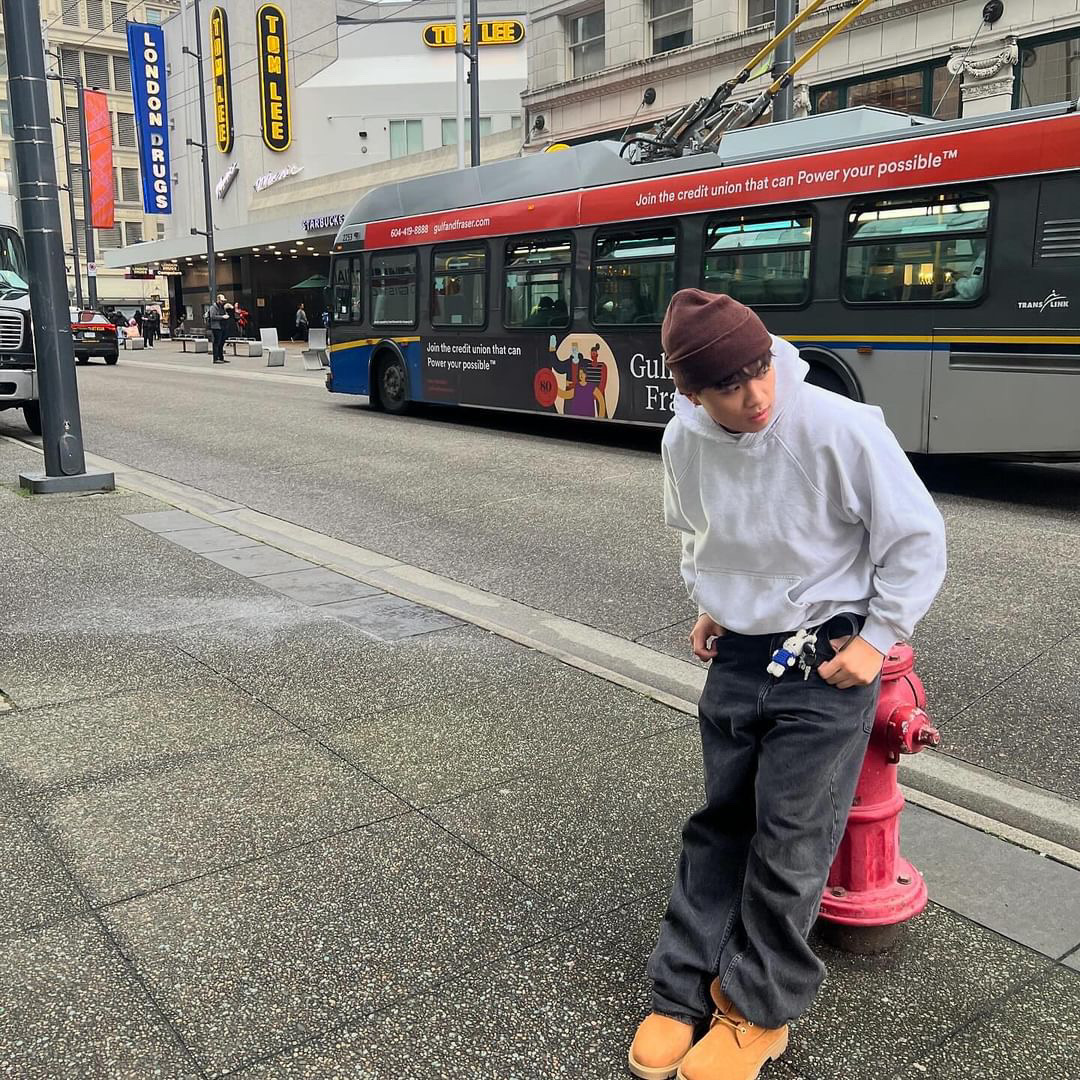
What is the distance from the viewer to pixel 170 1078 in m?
2.38

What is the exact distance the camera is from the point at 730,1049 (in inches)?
92.5

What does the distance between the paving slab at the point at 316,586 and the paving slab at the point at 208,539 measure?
916mm

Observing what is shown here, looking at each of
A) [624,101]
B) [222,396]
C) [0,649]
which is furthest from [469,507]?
[624,101]

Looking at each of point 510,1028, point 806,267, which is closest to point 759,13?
point 806,267

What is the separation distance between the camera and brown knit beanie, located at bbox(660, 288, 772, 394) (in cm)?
213

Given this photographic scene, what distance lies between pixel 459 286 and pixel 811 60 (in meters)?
13.4

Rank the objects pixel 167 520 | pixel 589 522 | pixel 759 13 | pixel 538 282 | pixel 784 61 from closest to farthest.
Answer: pixel 167 520 → pixel 589 522 → pixel 538 282 → pixel 784 61 → pixel 759 13

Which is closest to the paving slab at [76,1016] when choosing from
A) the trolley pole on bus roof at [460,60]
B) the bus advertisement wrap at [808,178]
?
the bus advertisement wrap at [808,178]

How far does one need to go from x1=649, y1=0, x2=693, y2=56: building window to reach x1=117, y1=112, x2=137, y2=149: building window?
7359 centimetres

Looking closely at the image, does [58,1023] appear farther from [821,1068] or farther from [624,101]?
[624,101]

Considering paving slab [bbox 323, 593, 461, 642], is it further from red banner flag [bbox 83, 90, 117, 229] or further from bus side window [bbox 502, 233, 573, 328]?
red banner flag [bbox 83, 90, 117, 229]

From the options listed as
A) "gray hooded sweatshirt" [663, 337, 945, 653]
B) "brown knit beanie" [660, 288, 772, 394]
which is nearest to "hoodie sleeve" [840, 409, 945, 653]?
"gray hooded sweatshirt" [663, 337, 945, 653]

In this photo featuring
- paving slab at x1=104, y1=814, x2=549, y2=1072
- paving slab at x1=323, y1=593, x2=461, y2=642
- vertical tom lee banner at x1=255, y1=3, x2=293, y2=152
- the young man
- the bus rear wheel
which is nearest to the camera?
the young man

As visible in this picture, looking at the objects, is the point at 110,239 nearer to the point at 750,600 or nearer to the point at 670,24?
the point at 670,24
